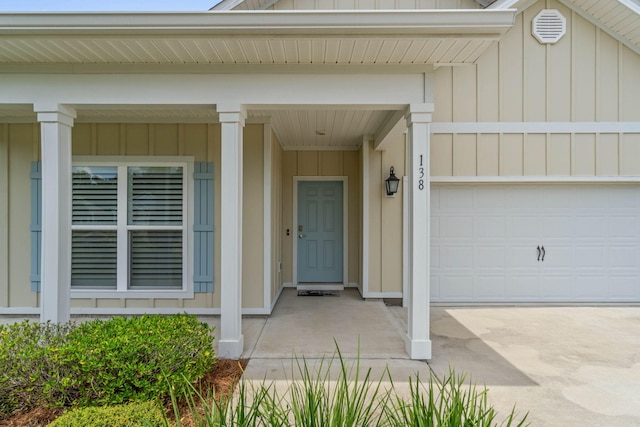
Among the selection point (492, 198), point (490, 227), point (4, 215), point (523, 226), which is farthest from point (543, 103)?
point (4, 215)

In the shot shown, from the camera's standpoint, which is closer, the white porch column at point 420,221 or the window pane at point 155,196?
the white porch column at point 420,221

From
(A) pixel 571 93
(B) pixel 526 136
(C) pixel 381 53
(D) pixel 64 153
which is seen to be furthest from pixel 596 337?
(D) pixel 64 153

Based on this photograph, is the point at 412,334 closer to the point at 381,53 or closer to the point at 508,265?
the point at 381,53

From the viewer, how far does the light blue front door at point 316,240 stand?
21.4ft

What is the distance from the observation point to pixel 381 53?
307 centimetres

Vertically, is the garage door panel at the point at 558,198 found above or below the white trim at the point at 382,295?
above

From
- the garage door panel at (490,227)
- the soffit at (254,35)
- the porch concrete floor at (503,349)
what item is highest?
the soffit at (254,35)

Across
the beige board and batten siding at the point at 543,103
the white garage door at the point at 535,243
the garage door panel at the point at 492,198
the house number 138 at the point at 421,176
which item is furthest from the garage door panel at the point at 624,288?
the house number 138 at the point at 421,176

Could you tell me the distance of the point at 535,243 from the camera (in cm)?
557

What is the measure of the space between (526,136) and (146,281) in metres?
6.05

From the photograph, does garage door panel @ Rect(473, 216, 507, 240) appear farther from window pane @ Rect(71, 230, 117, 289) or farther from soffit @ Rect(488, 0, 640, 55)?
window pane @ Rect(71, 230, 117, 289)

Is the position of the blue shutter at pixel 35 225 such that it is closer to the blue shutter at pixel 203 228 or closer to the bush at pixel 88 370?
the blue shutter at pixel 203 228

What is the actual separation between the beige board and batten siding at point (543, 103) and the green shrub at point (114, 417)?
15.7ft

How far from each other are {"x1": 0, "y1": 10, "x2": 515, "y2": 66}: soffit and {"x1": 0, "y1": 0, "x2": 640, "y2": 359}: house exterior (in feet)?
0.05
